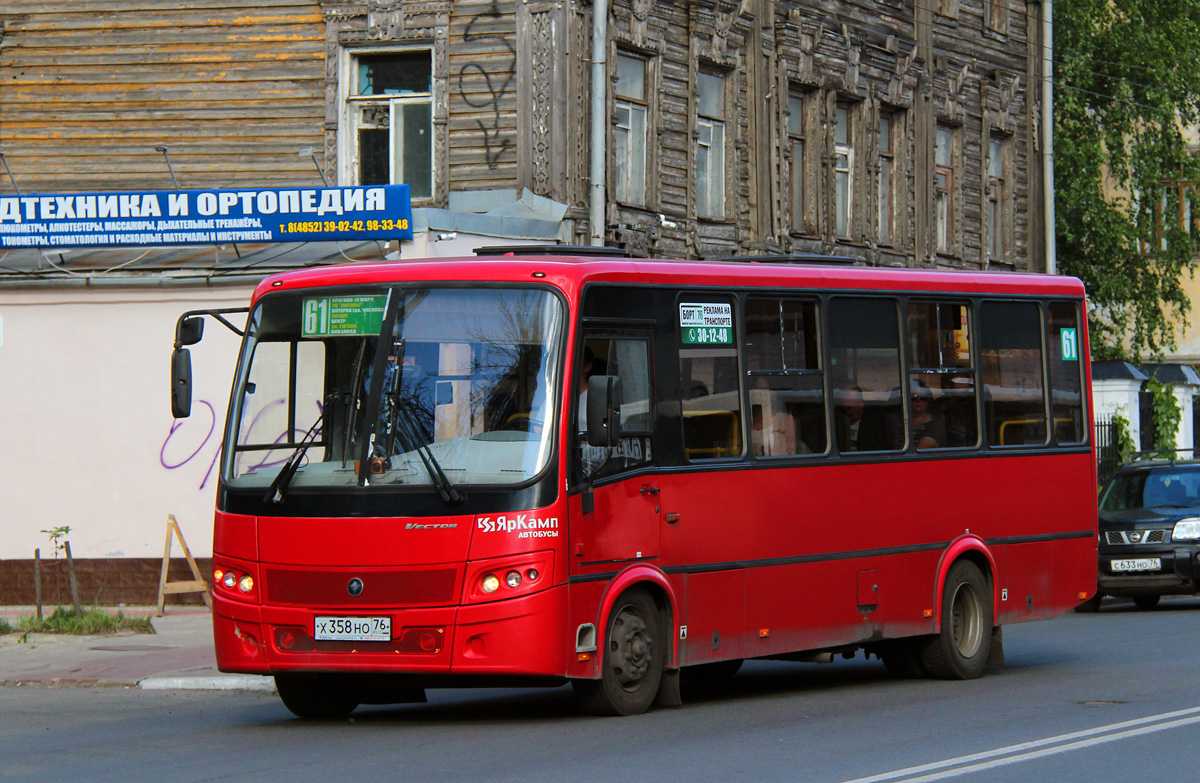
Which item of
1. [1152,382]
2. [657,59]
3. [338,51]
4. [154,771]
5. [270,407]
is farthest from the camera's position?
[1152,382]

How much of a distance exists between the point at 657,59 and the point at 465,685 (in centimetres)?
1408

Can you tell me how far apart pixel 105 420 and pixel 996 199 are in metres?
18.1

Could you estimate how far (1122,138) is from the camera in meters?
36.5

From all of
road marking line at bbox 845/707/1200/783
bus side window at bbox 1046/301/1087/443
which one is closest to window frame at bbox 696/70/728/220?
bus side window at bbox 1046/301/1087/443

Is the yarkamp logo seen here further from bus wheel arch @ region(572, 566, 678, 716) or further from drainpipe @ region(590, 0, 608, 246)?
drainpipe @ region(590, 0, 608, 246)

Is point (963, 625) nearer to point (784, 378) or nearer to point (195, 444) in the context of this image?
point (784, 378)

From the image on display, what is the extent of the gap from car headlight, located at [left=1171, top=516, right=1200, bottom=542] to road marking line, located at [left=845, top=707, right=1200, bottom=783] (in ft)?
31.9

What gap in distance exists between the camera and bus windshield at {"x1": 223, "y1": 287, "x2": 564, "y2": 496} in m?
10.4

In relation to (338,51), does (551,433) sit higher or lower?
lower

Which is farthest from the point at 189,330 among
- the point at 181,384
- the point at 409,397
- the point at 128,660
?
the point at 128,660

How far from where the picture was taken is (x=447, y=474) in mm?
10305

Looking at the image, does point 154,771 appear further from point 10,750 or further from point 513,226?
point 513,226

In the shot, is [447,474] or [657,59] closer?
[447,474]

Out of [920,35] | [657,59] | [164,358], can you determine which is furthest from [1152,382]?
[164,358]
